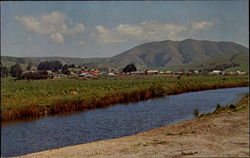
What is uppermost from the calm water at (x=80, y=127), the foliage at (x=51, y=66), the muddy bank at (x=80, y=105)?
the foliage at (x=51, y=66)

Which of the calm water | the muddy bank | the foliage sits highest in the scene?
the foliage

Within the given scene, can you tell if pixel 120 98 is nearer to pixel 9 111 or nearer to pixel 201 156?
pixel 9 111

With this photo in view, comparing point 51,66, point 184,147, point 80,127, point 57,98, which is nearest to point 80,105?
point 57,98

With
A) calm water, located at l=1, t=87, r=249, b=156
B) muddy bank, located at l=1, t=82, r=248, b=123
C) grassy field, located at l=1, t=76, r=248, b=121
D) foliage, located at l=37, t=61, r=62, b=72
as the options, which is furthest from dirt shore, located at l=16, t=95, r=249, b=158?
foliage, located at l=37, t=61, r=62, b=72

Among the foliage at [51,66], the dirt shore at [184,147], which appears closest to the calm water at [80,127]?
the dirt shore at [184,147]

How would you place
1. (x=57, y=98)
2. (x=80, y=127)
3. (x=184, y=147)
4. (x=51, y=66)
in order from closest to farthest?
(x=184, y=147) → (x=80, y=127) → (x=57, y=98) → (x=51, y=66)

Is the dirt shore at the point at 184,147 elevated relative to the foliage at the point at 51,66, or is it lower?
lower

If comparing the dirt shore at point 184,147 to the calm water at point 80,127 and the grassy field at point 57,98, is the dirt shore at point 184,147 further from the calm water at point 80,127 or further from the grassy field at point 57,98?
the grassy field at point 57,98

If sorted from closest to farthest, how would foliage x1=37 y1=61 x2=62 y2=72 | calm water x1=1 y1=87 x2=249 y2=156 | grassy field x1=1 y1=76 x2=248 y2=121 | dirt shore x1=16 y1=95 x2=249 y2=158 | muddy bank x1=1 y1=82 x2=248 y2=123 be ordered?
dirt shore x1=16 y1=95 x2=249 y2=158 → calm water x1=1 y1=87 x2=249 y2=156 → muddy bank x1=1 y1=82 x2=248 y2=123 → grassy field x1=1 y1=76 x2=248 y2=121 → foliage x1=37 y1=61 x2=62 y2=72

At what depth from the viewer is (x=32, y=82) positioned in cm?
6469

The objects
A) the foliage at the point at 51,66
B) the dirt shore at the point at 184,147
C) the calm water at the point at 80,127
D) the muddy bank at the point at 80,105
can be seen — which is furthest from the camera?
the foliage at the point at 51,66

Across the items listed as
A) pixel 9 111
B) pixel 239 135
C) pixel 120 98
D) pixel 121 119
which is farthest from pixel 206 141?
pixel 120 98

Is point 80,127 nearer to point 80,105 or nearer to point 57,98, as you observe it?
point 80,105

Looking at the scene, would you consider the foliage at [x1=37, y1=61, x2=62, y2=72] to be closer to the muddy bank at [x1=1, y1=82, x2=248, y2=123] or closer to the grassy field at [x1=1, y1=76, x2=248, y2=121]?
the grassy field at [x1=1, y1=76, x2=248, y2=121]
